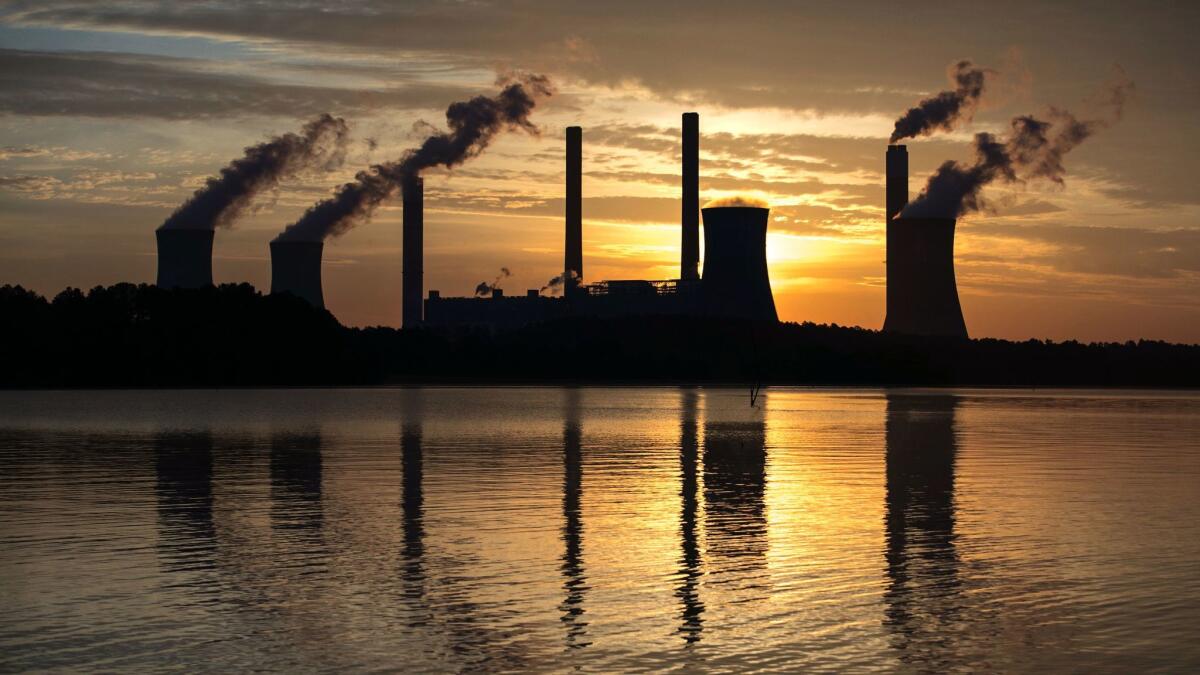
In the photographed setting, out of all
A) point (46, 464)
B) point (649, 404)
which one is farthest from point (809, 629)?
point (649, 404)

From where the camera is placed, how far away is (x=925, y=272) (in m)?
171

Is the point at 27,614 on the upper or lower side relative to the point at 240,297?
lower

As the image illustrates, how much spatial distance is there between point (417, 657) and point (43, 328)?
120 metres

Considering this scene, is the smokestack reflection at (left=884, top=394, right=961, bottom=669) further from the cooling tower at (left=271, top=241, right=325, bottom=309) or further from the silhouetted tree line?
the cooling tower at (left=271, top=241, right=325, bottom=309)

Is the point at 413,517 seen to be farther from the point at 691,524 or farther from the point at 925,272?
the point at 925,272

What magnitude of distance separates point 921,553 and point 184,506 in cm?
1511

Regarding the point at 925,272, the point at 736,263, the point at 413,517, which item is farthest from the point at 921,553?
the point at 925,272

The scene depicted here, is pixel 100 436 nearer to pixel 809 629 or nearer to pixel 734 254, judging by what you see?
pixel 809 629

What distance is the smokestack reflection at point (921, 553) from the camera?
1738cm

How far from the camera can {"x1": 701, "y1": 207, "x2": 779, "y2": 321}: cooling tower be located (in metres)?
164

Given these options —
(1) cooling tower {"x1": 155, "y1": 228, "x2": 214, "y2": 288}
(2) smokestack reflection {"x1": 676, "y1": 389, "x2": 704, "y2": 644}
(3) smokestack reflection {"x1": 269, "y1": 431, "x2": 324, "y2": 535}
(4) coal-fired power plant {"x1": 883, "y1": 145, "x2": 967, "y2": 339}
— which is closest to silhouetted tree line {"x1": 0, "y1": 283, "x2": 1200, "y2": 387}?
(4) coal-fired power plant {"x1": 883, "y1": 145, "x2": 967, "y2": 339}

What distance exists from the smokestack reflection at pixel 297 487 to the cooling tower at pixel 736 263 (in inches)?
4339

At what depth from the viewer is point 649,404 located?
11531cm

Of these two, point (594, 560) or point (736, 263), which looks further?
point (736, 263)
